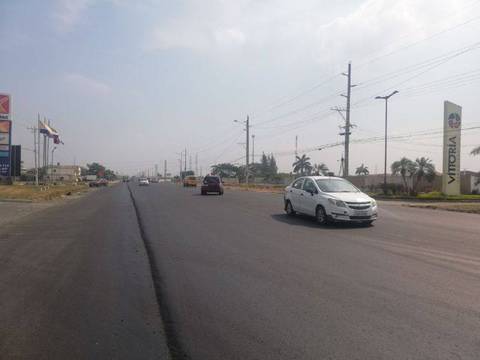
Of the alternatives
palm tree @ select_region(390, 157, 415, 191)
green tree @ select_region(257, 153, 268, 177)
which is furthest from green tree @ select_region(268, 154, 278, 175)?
palm tree @ select_region(390, 157, 415, 191)

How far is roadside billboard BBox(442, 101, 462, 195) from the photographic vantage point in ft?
131

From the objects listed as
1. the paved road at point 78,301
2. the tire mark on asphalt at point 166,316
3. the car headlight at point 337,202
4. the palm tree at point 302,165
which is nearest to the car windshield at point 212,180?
the car headlight at point 337,202

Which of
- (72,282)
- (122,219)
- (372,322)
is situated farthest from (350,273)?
(122,219)

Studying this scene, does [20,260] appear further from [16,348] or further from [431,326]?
[431,326]

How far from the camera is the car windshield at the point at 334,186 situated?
15.1m

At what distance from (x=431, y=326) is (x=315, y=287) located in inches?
75.9

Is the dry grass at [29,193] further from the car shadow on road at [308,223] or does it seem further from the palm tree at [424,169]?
the palm tree at [424,169]

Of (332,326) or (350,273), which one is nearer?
(332,326)

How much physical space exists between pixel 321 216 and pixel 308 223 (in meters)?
0.63

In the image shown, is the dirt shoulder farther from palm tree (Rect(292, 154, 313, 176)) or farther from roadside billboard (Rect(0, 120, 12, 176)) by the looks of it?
palm tree (Rect(292, 154, 313, 176))

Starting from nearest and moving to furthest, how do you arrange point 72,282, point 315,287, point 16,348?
1. point 16,348
2. point 315,287
3. point 72,282

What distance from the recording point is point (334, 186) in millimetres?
15367

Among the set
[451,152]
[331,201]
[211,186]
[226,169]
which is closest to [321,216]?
[331,201]

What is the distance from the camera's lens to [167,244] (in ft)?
35.3
